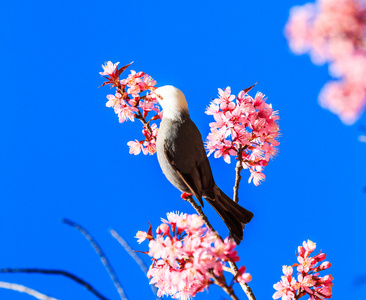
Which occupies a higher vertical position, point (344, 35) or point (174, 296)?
point (344, 35)

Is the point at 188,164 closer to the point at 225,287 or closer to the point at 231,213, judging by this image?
the point at 231,213

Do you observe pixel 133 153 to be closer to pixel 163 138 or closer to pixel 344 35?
pixel 163 138

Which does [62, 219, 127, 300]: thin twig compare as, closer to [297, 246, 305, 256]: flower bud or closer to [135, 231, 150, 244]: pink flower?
[135, 231, 150, 244]: pink flower

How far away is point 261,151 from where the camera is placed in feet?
5.32

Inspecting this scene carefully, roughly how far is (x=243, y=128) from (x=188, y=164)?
10.1 inches

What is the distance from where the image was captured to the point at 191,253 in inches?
40.9

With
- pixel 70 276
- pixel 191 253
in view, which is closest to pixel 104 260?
pixel 70 276

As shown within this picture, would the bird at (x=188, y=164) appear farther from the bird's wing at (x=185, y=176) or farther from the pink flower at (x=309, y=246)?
the pink flower at (x=309, y=246)

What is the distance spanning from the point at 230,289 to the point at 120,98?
992 millimetres

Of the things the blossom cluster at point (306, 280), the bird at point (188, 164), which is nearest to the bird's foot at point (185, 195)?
the bird at point (188, 164)

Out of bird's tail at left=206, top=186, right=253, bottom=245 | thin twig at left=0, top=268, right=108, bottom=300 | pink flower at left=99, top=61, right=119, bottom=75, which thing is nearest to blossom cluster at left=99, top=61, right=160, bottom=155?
pink flower at left=99, top=61, right=119, bottom=75

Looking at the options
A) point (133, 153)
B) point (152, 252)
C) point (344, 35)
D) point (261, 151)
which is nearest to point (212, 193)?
point (261, 151)

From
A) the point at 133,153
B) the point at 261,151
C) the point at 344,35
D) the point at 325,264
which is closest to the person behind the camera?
the point at 344,35

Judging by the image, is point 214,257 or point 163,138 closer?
point 214,257
